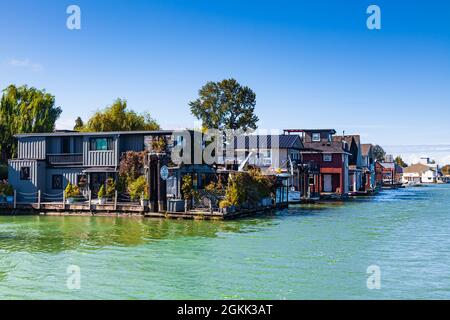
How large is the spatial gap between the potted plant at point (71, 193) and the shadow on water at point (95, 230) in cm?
248

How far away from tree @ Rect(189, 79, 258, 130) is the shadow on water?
50.5 metres

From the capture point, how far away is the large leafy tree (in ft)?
208

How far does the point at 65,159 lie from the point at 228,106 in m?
45.7

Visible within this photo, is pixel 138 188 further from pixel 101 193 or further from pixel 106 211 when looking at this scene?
pixel 101 193

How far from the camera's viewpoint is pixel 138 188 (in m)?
40.4

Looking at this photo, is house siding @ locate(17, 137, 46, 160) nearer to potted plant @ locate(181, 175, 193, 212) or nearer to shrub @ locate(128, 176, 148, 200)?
shrub @ locate(128, 176, 148, 200)

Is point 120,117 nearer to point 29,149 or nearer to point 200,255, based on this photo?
point 29,149

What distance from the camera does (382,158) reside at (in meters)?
199

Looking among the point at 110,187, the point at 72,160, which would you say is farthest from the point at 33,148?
the point at 110,187

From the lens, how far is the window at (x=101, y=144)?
4452 cm

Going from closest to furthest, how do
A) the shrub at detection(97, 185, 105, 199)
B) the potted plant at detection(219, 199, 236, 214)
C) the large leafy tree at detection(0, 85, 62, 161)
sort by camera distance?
1. the potted plant at detection(219, 199, 236, 214)
2. the shrub at detection(97, 185, 105, 199)
3. the large leafy tree at detection(0, 85, 62, 161)

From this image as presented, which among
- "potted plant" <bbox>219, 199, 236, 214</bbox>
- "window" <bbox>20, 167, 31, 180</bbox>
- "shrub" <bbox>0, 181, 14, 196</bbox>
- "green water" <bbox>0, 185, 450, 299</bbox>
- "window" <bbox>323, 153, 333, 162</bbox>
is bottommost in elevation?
"green water" <bbox>0, 185, 450, 299</bbox>

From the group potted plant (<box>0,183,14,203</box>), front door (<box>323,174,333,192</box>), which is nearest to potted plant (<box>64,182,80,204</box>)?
potted plant (<box>0,183,14,203</box>)
